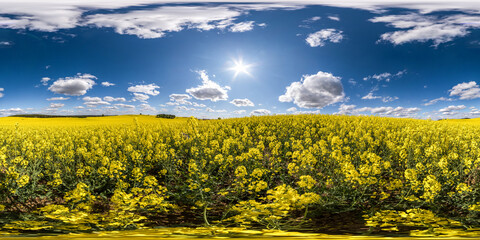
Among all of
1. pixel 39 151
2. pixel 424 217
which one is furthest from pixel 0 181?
pixel 424 217

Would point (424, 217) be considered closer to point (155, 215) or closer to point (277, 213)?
point (277, 213)

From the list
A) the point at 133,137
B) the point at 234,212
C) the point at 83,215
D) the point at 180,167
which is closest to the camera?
the point at 83,215

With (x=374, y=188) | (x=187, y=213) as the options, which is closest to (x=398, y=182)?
(x=374, y=188)

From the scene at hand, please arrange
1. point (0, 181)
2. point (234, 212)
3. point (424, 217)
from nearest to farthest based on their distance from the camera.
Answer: point (424, 217) → point (234, 212) → point (0, 181)

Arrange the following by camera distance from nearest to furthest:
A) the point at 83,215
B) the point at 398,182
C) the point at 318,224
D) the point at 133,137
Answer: the point at 83,215 < the point at 318,224 < the point at 398,182 < the point at 133,137

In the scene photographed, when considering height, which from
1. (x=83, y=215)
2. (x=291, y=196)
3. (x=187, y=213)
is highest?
(x=291, y=196)

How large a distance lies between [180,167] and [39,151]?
4.60 metres

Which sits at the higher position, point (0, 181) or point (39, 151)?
point (39, 151)

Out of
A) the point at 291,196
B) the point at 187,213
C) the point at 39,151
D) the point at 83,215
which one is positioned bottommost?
the point at 187,213

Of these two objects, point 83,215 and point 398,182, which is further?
point 398,182

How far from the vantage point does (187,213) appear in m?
6.39

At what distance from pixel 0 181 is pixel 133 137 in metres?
4.25

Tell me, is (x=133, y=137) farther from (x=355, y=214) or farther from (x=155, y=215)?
(x=355, y=214)

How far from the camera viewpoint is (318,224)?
212 inches
